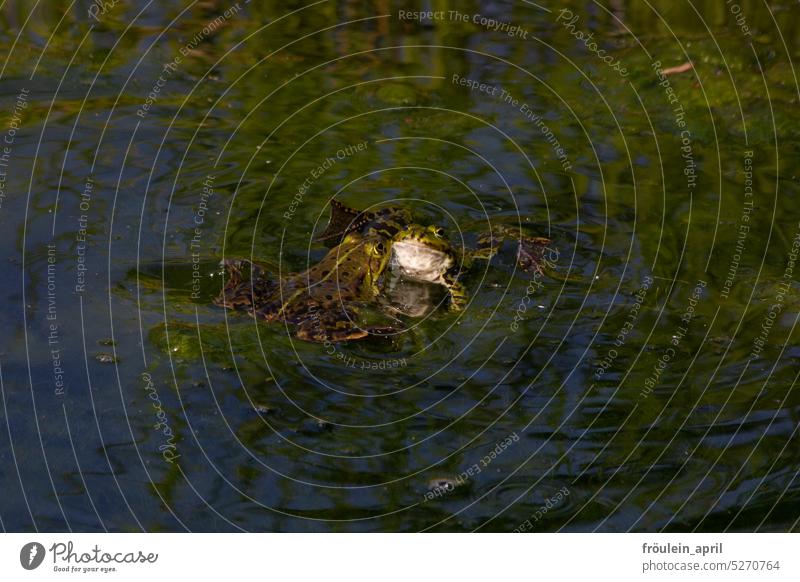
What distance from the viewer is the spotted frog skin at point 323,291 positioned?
7.05 meters

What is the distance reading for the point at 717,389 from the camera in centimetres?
655

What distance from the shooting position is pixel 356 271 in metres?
7.67

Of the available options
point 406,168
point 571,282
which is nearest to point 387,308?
point 571,282

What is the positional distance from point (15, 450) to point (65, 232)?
2340 millimetres

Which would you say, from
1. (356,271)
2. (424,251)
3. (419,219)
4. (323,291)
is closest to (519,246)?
(424,251)

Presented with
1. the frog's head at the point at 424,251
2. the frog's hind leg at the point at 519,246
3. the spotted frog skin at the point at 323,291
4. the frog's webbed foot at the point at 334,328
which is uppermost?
the frog's hind leg at the point at 519,246

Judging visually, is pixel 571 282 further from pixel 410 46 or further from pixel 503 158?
pixel 410 46

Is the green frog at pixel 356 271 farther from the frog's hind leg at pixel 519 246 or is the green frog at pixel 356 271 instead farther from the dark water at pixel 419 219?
the dark water at pixel 419 219

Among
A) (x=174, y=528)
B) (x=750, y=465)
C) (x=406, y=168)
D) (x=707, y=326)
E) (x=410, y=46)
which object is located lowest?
(x=174, y=528)

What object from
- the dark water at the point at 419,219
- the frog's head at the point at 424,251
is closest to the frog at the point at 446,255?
the frog's head at the point at 424,251

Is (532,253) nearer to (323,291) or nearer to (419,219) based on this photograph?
(419,219)

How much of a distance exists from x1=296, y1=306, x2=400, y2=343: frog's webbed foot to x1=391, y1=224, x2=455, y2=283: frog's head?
71 cm

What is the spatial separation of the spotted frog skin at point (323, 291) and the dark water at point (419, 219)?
148 millimetres

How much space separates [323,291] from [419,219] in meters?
1.23
